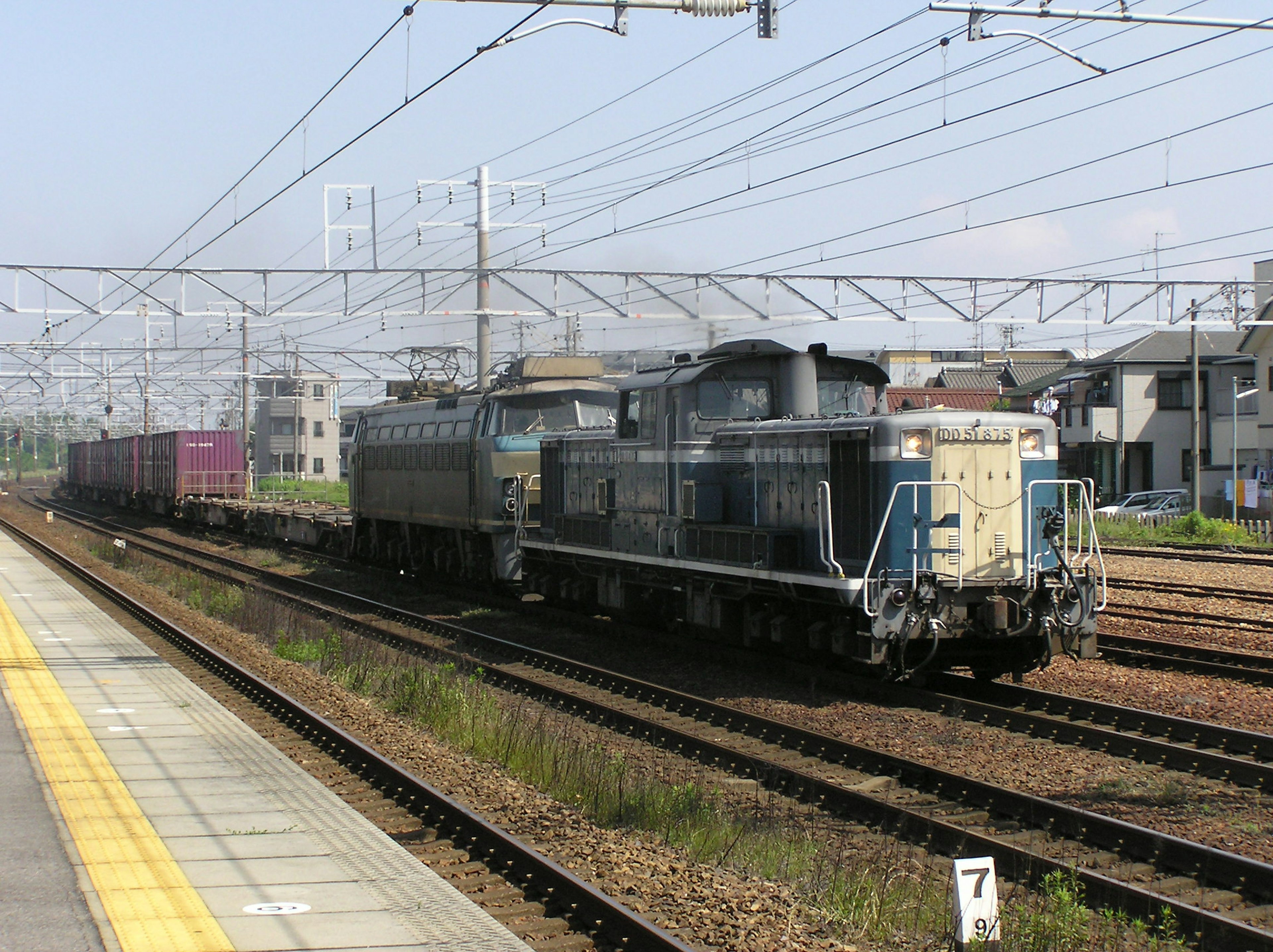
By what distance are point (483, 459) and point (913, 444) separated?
30.2 feet

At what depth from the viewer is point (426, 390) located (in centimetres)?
2383

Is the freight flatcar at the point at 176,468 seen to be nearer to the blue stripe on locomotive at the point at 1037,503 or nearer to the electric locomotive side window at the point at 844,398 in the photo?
the electric locomotive side window at the point at 844,398

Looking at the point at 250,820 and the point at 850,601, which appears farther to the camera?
the point at 850,601

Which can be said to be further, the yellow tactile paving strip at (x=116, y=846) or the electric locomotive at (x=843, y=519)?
the electric locomotive at (x=843, y=519)

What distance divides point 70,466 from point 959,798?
70.1 m

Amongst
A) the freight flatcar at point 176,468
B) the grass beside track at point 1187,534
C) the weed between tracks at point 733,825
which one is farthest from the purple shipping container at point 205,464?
the weed between tracks at point 733,825

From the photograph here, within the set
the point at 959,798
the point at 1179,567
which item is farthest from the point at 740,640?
the point at 1179,567

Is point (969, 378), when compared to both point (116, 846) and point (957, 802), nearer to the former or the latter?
point (957, 802)

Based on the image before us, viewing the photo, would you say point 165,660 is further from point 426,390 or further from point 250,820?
point 426,390

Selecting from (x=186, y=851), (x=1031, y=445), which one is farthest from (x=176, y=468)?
(x=186, y=851)

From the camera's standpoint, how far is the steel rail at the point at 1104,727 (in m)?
8.84

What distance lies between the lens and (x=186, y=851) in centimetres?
683

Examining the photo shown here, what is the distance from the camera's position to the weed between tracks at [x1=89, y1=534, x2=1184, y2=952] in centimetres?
573

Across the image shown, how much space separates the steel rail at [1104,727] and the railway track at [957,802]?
28 millimetres
